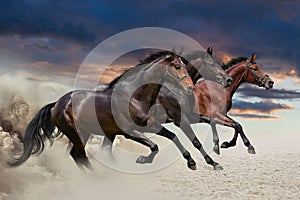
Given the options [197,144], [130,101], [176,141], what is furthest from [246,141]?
[130,101]

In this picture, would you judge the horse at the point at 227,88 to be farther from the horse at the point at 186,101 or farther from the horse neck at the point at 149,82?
the horse neck at the point at 149,82

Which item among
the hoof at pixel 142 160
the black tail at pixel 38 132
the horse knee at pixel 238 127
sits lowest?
the black tail at pixel 38 132

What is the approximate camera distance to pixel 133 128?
5102mm

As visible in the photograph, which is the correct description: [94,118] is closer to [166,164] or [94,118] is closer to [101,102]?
[101,102]

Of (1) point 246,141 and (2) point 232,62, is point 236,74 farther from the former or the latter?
(1) point 246,141

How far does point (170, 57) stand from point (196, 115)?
149 cm

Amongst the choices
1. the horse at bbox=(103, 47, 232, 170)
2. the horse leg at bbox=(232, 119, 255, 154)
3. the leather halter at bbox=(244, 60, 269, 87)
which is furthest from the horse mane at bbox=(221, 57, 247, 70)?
the horse leg at bbox=(232, 119, 255, 154)

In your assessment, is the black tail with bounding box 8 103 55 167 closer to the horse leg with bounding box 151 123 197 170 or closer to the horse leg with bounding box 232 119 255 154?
the horse leg with bounding box 151 123 197 170

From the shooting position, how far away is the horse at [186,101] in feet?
17.7

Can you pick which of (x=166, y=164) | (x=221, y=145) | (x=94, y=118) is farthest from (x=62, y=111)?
(x=221, y=145)

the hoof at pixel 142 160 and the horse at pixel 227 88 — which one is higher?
the horse at pixel 227 88

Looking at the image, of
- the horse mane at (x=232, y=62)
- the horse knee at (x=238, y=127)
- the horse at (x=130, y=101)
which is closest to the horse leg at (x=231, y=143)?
the horse knee at (x=238, y=127)

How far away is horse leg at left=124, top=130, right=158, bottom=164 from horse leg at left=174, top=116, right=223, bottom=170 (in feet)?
1.89

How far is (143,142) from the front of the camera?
500cm
